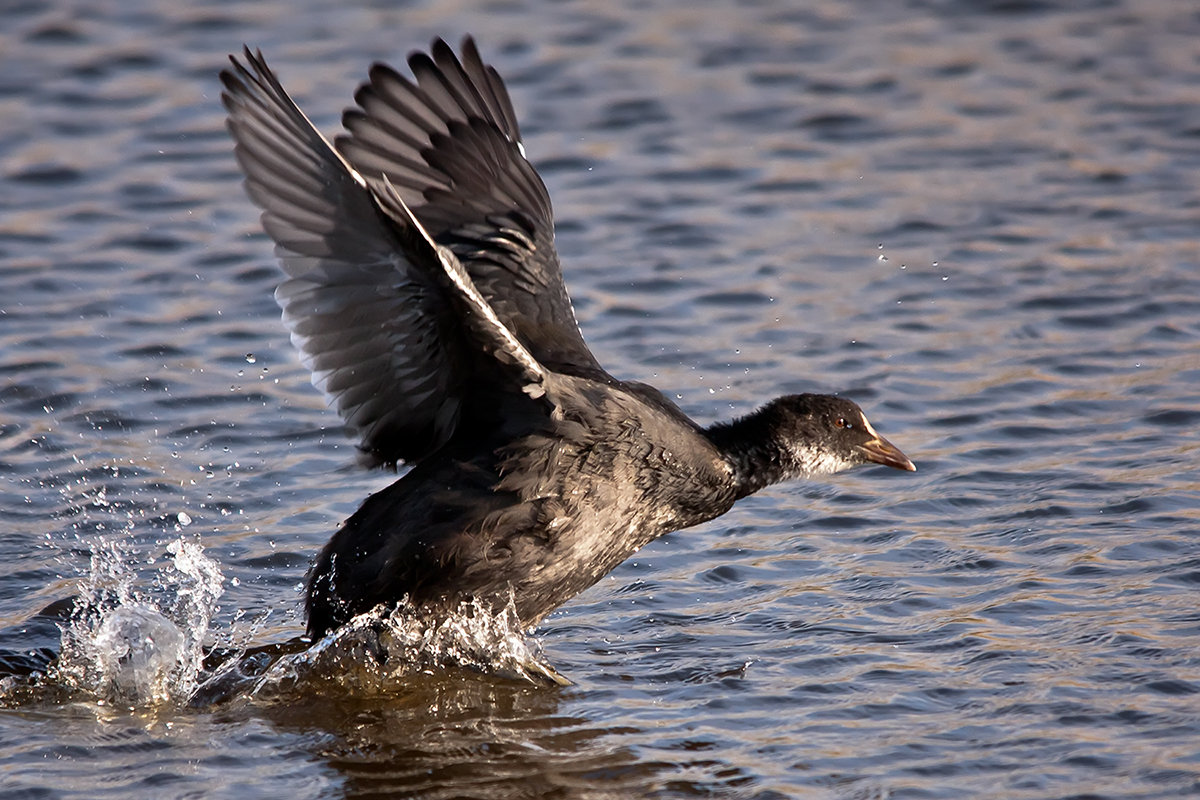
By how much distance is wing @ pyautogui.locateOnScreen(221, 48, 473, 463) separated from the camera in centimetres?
487

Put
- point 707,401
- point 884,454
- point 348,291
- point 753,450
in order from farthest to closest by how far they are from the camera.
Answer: point 707,401
point 884,454
point 753,450
point 348,291

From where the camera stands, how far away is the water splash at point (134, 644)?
5.13 metres

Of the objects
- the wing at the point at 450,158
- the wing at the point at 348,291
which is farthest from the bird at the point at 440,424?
the wing at the point at 450,158

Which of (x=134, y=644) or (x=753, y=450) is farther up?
(x=753, y=450)

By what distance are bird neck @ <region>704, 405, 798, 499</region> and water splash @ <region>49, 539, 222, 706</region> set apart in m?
1.73

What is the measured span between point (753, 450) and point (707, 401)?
4.22 feet

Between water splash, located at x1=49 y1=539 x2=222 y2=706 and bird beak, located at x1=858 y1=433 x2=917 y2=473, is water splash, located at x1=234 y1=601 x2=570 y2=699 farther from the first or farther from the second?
bird beak, located at x1=858 y1=433 x2=917 y2=473

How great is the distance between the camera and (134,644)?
5.13 metres

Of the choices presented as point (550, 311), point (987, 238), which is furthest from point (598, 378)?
point (987, 238)

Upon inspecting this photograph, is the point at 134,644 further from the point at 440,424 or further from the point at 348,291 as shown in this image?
the point at 348,291

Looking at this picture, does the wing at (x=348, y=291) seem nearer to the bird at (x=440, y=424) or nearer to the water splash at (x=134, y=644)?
the bird at (x=440, y=424)

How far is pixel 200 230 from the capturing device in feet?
27.6

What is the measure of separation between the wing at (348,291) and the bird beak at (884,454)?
1585mm

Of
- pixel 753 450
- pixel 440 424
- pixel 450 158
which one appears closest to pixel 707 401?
pixel 753 450
